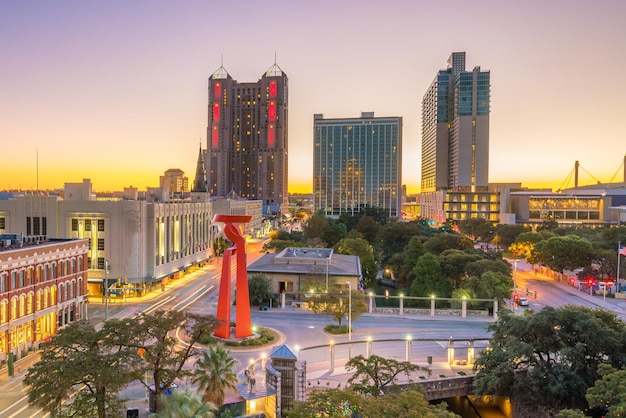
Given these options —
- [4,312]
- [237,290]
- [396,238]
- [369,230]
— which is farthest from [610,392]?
[369,230]

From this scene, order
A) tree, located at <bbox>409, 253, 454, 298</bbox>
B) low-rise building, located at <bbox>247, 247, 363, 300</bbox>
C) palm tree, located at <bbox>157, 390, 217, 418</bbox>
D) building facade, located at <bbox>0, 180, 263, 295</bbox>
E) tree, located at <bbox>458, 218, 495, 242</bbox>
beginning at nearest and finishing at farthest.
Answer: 1. palm tree, located at <bbox>157, 390, 217, 418</bbox>
2. low-rise building, located at <bbox>247, 247, 363, 300</bbox>
3. tree, located at <bbox>409, 253, 454, 298</bbox>
4. building facade, located at <bbox>0, 180, 263, 295</bbox>
5. tree, located at <bbox>458, 218, 495, 242</bbox>

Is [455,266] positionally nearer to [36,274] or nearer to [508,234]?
[36,274]

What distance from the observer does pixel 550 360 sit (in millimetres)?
33562

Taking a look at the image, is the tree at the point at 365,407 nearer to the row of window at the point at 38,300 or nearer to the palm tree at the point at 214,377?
the palm tree at the point at 214,377

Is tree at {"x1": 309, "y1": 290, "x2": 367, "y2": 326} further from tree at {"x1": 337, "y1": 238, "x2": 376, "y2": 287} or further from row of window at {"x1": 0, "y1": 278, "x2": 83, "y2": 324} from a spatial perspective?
tree at {"x1": 337, "y1": 238, "x2": 376, "y2": 287}

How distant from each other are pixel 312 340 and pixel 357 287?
19.4 metres

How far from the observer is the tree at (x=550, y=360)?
31.4 m

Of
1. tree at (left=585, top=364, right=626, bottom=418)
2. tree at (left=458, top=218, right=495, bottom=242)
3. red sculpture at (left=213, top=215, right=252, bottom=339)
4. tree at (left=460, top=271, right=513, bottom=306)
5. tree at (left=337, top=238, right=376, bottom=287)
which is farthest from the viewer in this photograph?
tree at (left=458, top=218, right=495, bottom=242)

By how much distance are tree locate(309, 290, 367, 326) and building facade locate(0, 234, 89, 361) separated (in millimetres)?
27390

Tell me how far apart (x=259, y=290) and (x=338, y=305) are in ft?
47.2

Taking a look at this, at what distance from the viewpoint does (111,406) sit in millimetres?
25844

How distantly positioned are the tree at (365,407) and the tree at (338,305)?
25.0 m

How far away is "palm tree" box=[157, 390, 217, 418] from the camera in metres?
20.7

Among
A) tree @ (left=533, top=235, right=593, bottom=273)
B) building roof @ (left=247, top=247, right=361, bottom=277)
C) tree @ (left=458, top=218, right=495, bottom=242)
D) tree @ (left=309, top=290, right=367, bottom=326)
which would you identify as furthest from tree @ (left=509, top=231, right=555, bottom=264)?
tree @ (left=309, top=290, right=367, bottom=326)
